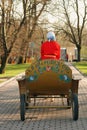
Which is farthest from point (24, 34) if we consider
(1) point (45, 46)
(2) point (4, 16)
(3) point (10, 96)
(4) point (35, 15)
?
(1) point (45, 46)

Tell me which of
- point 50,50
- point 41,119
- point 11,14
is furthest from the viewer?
point 11,14

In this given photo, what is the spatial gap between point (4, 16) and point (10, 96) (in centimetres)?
1624

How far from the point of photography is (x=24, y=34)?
43.8 metres

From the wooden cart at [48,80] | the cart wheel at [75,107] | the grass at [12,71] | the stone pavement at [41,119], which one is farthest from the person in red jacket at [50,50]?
the grass at [12,71]

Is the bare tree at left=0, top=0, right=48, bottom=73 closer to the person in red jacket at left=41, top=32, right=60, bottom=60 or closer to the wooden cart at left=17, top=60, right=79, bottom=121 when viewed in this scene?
the person in red jacket at left=41, top=32, right=60, bottom=60

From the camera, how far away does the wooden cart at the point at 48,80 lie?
955 centimetres

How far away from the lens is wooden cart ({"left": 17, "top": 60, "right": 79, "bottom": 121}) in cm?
955

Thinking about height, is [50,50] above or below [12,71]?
above

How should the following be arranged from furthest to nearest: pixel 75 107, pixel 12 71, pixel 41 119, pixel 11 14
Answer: pixel 12 71 → pixel 11 14 → pixel 41 119 → pixel 75 107

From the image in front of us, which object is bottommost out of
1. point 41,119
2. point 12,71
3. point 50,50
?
point 12,71

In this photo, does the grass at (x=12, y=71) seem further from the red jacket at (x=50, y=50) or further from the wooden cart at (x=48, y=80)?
the wooden cart at (x=48, y=80)

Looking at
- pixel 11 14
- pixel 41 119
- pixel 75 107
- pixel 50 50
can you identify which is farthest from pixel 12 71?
pixel 75 107

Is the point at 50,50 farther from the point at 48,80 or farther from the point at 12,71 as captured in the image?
the point at 12,71

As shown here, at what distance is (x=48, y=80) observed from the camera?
9.64 m
